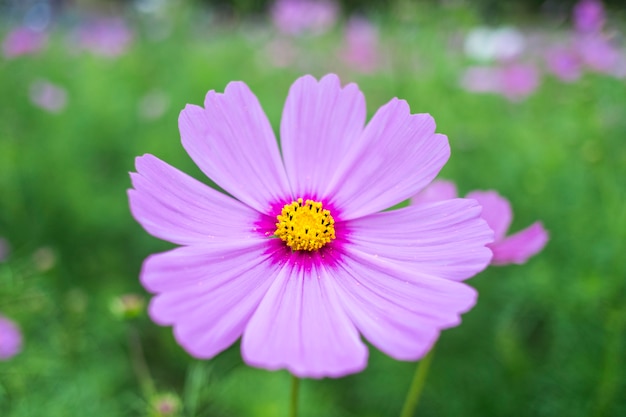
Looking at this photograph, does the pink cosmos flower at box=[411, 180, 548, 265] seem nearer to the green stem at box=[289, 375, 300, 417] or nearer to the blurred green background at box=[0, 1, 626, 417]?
the green stem at box=[289, 375, 300, 417]

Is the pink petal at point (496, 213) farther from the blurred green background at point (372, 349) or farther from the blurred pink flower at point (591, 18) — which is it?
the blurred pink flower at point (591, 18)

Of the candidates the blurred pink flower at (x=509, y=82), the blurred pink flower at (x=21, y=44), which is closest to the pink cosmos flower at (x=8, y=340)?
the blurred pink flower at (x=21, y=44)

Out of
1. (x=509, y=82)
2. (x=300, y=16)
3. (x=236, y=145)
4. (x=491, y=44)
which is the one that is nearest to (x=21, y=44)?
(x=300, y=16)

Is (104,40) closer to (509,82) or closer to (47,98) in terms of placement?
(47,98)

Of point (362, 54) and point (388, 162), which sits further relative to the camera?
point (362, 54)

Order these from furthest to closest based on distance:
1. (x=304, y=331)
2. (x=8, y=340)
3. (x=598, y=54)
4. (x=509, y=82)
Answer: (x=509, y=82), (x=598, y=54), (x=8, y=340), (x=304, y=331)

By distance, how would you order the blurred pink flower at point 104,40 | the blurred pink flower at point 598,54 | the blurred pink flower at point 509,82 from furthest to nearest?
the blurred pink flower at point 104,40
the blurred pink flower at point 509,82
the blurred pink flower at point 598,54
